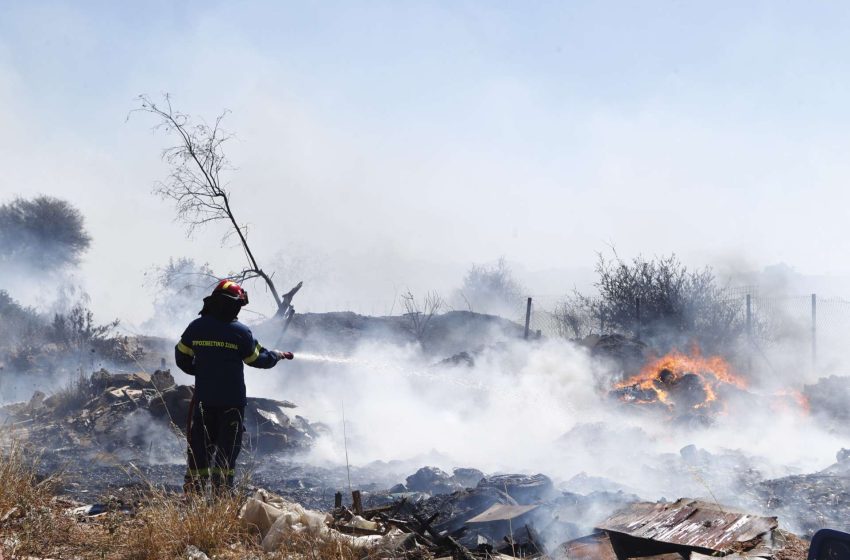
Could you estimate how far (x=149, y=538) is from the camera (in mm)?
4250

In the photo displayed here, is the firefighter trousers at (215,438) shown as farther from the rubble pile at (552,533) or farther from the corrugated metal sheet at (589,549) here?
the corrugated metal sheet at (589,549)

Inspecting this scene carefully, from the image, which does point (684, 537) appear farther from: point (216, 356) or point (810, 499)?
point (810, 499)

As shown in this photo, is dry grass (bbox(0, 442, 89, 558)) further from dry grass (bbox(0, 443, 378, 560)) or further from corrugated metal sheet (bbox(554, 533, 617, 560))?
corrugated metal sheet (bbox(554, 533, 617, 560))

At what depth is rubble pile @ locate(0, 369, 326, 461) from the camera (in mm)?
11562

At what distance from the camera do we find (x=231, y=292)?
6.14 meters

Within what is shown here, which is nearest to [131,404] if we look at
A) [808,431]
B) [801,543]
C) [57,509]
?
[57,509]

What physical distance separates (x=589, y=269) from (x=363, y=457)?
592 ft

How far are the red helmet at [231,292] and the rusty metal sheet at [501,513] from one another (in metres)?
2.61

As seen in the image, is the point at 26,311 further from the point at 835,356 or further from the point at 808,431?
the point at 835,356

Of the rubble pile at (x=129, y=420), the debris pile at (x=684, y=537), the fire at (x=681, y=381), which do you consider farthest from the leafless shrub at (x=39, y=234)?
the debris pile at (x=684, y=537)

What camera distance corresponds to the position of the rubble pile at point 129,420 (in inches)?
455

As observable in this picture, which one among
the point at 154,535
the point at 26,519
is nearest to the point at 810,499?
the point at 154,535

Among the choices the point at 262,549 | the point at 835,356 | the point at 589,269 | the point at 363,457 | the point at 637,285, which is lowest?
the point at 363,457

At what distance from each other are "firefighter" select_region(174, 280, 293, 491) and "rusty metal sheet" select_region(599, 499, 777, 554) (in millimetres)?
2947
